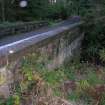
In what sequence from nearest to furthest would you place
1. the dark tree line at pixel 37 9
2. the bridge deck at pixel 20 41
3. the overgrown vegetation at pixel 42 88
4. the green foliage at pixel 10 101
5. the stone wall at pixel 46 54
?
1. the green foliage at pixel 10 101
2. the stone wall at pixel 46 54
3. the overgrown vegetation at pixel 42 88
4. the bridge deck at pixel 20 41
5. the dark tree line at pixel 37 9

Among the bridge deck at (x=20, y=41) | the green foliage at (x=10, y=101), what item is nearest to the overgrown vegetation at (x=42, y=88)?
the green foliage at (x=10, y=101)

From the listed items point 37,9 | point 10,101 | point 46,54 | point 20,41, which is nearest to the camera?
point 10,101

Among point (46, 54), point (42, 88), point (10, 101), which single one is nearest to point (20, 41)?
point (46, 54)

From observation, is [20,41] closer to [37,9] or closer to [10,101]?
[10,101]

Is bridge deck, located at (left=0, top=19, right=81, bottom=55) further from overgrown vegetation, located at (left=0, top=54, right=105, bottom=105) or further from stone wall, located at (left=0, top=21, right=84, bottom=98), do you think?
overgrown vegetation, located at (left=0, top=54, right=105, bottom=105)

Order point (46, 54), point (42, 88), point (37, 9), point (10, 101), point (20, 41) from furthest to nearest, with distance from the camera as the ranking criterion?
point (37, 9) < point (46, 54) < point (20, 41) < point (42, 88) < point (10, 101)

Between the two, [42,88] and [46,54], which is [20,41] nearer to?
[46,54]

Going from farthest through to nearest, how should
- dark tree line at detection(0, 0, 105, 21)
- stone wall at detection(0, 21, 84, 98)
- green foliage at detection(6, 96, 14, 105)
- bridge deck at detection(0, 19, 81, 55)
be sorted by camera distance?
dark tree line at detection(0, 0, 105, 21), bridge deck at detection(0, 19, 81, 55), stone wall at detection(0, 21, 84, 98), green foliage at detection(6, 96, 14, 105)

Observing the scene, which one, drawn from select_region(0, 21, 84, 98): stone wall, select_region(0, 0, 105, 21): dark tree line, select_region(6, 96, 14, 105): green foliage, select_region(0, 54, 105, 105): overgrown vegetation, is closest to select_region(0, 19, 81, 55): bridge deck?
select_region(0, 21, 84, 98): stone wall

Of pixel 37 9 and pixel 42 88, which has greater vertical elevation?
pixel 37 9

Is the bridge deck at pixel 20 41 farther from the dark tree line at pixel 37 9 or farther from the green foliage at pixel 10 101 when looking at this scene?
→ the dark tree line at pixel 37 9

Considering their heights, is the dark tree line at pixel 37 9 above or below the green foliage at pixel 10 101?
above

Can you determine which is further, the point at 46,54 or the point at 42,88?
the point at 46,54

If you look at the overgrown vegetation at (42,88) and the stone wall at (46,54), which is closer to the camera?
the stone wall at (46,54)
